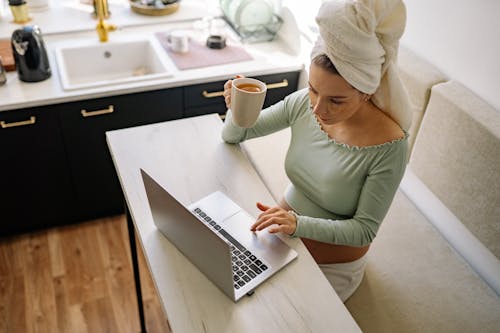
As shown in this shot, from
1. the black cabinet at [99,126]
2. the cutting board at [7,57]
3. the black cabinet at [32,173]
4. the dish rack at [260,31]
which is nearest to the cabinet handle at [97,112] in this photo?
the black cabinet at [99,126]

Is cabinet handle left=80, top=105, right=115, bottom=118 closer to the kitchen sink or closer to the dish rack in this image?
the kitchen sink

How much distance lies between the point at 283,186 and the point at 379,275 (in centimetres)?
52

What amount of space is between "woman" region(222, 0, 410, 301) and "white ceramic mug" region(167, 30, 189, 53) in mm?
991

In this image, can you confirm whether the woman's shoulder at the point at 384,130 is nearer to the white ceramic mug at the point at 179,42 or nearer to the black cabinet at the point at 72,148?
the black cabinet at the point at 72,148

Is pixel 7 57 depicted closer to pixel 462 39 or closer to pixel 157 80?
pixel 157 80

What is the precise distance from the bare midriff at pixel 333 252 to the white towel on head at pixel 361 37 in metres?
0.52

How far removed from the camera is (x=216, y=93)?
7.88 ft

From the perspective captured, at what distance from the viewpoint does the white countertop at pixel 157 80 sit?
2121 mm

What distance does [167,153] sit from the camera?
1620mm

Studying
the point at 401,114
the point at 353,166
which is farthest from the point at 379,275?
the point at 401,114

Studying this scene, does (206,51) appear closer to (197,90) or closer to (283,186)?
(197,90)

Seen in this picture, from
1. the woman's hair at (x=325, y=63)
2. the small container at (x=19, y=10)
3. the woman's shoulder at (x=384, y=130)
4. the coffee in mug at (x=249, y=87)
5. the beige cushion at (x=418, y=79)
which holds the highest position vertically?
the woman's hair at (x=325, y=63)

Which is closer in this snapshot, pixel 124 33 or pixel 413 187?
pixel 413 187

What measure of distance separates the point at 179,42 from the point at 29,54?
692 millimetres
